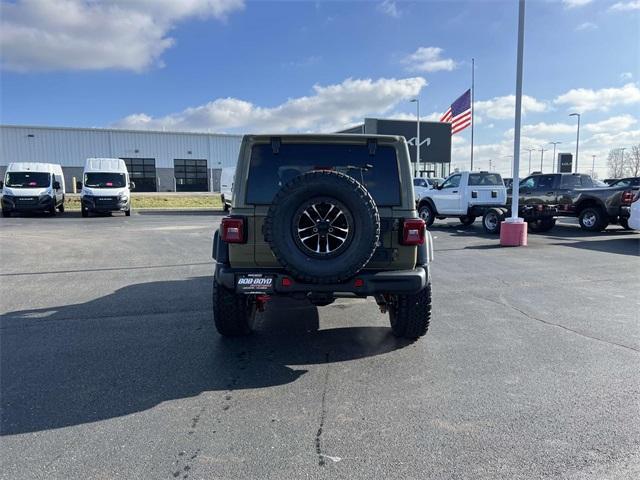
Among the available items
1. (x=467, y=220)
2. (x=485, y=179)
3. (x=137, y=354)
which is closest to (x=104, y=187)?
(x=467, y=220)

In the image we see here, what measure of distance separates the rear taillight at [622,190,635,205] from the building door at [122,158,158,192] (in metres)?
43.0

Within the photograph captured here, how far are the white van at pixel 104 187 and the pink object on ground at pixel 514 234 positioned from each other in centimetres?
1749

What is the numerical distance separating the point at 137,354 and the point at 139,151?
153 ft

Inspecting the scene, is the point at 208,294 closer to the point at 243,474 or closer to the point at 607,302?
the point at 243,474

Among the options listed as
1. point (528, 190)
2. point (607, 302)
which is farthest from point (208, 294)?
point (528, 190)

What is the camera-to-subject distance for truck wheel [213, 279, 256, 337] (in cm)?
444

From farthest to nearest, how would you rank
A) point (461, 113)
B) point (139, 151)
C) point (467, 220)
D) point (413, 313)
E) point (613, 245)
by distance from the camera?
point (139, 151) → point (461, 113) → point (467, 220) → point (613, 245) → point (413, 313)

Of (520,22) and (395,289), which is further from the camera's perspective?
(520,22)

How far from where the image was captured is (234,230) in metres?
4.11

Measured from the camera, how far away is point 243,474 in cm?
252

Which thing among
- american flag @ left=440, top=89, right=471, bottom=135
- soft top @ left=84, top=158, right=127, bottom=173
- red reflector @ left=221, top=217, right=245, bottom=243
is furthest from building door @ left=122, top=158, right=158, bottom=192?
red reflector @ left=221, top=217, right=245, bottom=243

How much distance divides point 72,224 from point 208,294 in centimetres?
1427

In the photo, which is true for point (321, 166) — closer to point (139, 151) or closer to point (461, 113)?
point (461, 113)

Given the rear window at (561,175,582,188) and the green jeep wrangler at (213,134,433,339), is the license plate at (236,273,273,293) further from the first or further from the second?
the rear window at (561,175,582,188)
